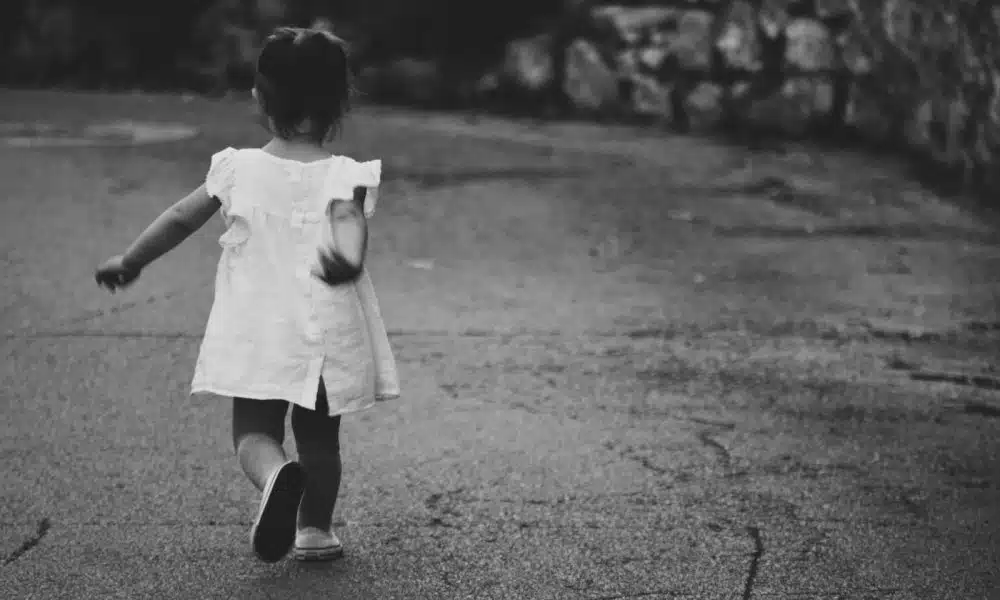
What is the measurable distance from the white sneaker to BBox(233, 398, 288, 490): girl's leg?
214 mm

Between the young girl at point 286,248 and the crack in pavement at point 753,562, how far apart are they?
1.00 metres

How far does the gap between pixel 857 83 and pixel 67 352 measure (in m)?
8.85

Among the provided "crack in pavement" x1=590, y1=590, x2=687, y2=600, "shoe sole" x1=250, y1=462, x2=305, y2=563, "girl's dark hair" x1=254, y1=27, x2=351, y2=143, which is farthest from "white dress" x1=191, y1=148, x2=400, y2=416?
"crack in pavement" x1=590, y1=590, x2=687, y2=600

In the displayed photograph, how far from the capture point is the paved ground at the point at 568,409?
388cm

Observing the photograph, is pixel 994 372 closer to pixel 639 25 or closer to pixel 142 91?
pixel 639 25

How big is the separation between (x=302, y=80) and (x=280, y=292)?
0.50 m

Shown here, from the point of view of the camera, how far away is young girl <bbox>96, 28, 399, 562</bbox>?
3.70m

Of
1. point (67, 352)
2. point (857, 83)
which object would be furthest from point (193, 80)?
point (67, 352)

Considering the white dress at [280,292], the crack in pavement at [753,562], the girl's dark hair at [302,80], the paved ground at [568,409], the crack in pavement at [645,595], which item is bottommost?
the paved ground at [568,409]

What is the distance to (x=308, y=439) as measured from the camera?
3865 mm

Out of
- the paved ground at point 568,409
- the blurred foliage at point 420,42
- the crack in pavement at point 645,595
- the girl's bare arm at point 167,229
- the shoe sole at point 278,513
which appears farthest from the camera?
the blurred foliage at point 420,42

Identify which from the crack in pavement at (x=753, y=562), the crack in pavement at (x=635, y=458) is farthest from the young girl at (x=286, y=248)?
the crack in pavement at (x=635, y=458)

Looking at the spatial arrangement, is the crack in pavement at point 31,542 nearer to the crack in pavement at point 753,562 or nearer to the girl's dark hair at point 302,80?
the girl's dark hair at point 302,80

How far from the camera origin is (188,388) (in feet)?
18.3
